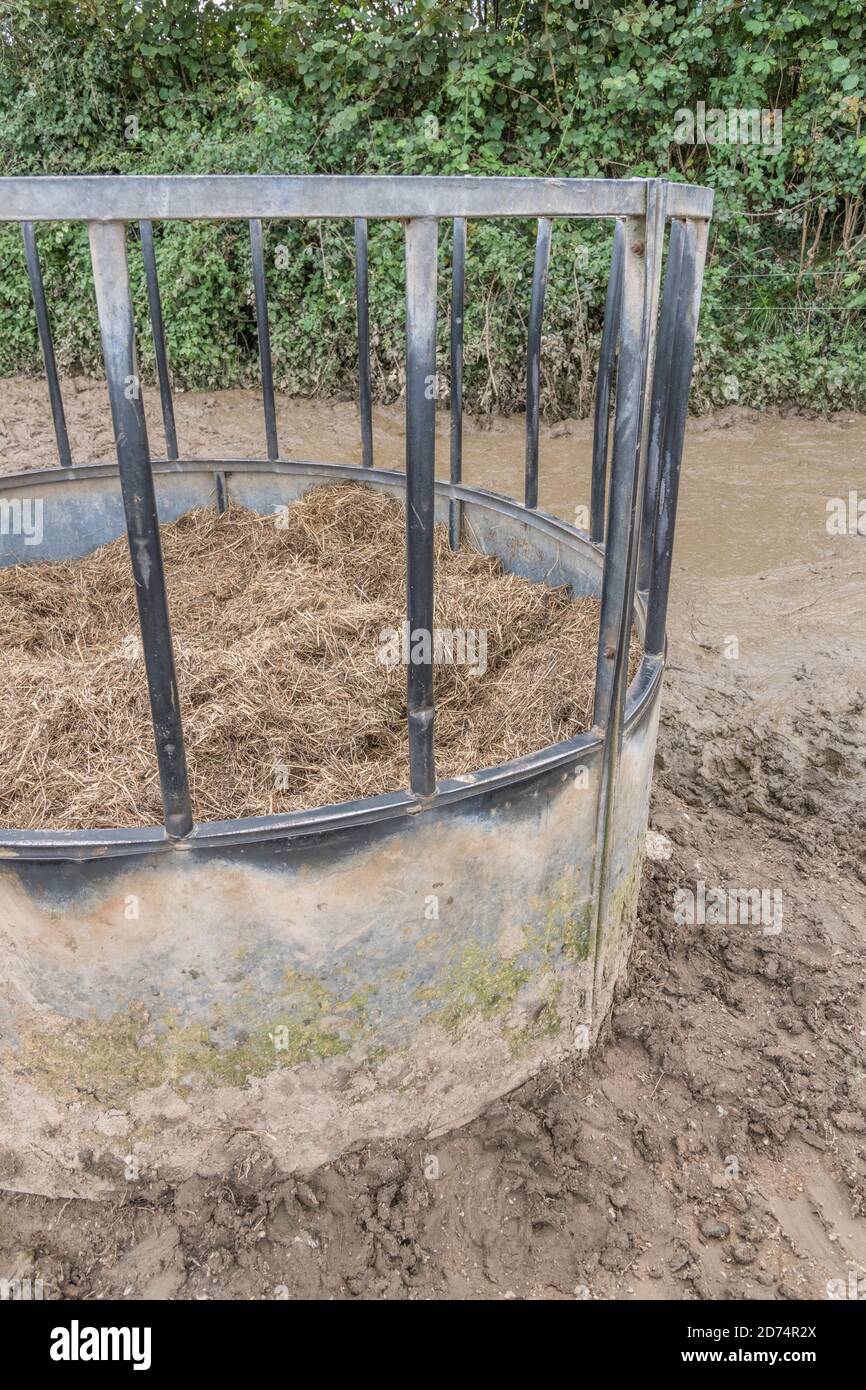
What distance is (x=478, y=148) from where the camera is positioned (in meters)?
8.48

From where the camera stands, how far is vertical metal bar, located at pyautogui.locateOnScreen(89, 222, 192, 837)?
178 centimetres

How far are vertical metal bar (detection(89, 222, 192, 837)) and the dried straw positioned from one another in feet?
1.91

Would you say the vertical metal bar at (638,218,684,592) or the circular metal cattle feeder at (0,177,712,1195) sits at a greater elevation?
the vertical metal bar at (638,218,684,592)

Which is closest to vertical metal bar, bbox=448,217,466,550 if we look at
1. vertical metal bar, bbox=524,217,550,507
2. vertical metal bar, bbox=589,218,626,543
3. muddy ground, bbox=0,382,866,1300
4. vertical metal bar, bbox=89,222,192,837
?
vertical metal bar, bbox=524,217,550,507

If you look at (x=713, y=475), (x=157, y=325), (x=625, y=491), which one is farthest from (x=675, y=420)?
(x=713, y=475)

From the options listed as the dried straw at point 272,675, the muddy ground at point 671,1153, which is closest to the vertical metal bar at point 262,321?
the dried straw at point 272,675

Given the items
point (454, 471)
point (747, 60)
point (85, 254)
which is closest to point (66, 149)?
point (85, 254)

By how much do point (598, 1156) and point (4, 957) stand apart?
162 cm

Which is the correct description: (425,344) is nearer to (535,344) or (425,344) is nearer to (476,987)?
(476,987)

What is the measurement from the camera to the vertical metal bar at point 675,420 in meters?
2.69

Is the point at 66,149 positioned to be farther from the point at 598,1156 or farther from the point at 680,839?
the point at 598,1156

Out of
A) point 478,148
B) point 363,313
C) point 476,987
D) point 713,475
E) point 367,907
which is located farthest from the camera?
point 478,148

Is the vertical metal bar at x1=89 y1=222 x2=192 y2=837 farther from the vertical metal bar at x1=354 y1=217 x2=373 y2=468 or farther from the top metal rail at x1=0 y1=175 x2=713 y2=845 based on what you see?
the vertical metal bar at x1=354 y1=217 x2=373 y2=468

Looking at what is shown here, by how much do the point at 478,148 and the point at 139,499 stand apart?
25.2ft
